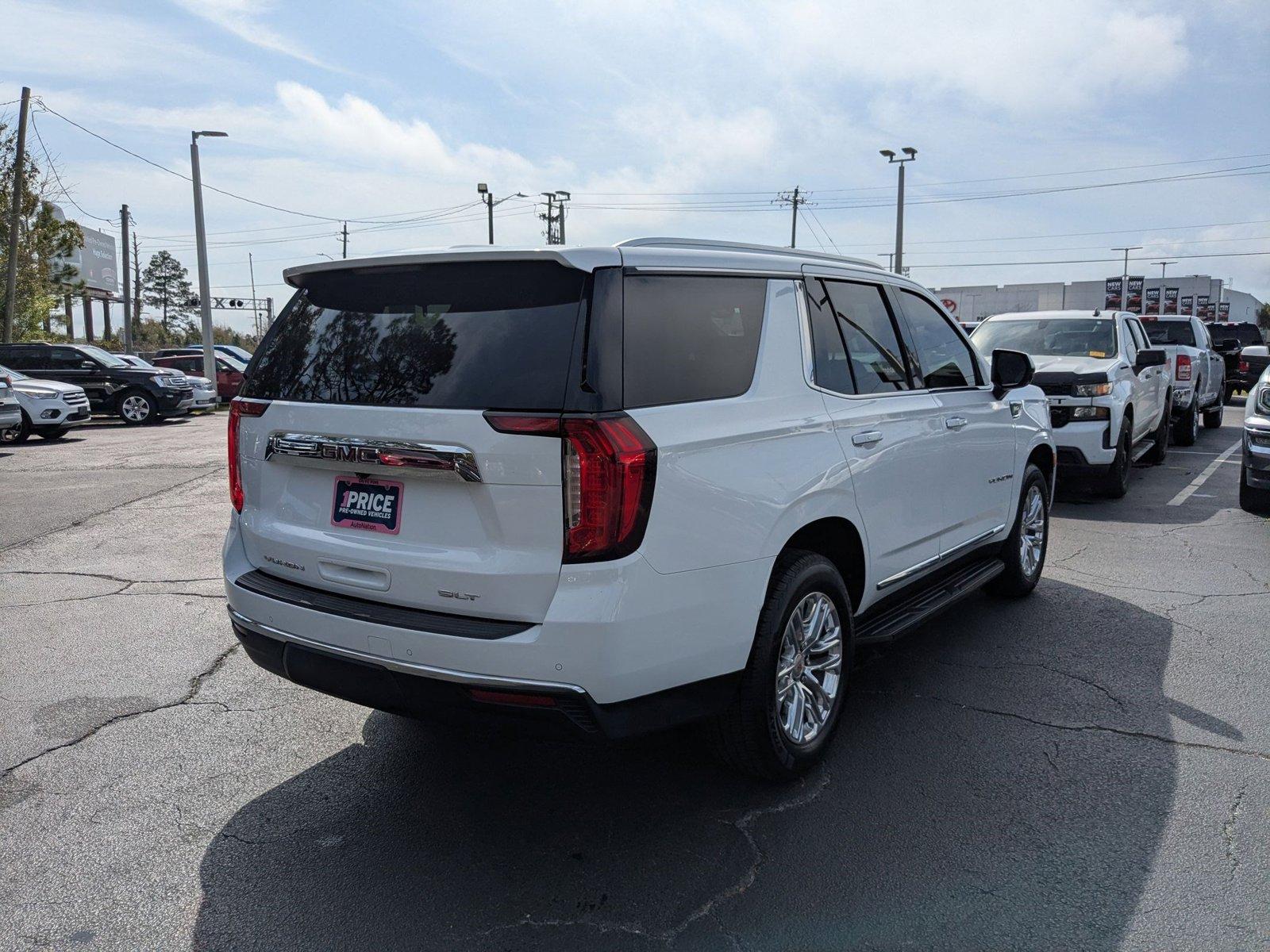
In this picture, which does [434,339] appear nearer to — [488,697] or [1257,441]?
[488,697]

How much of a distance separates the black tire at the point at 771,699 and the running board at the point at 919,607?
54cm

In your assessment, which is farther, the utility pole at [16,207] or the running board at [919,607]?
the utility pole at [16,207]

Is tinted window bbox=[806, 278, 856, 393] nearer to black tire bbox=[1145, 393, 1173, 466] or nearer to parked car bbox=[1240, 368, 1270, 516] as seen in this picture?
parked car bbox=[1240, 368, 1270, 516]

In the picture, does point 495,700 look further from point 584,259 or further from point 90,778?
point 90,778

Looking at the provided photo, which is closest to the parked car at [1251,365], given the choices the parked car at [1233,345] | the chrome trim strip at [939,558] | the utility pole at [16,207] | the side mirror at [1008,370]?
the parked car at [1233,345]

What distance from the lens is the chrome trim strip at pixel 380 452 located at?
2.98 meters

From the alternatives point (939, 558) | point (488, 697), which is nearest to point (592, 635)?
point (488, 697)

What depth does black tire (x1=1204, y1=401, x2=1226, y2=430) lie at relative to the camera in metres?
18.2

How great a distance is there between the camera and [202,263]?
1140 inches

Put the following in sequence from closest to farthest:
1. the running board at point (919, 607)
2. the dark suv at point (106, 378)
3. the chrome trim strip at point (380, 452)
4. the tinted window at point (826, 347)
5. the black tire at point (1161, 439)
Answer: the chrome trim strip at point (380, 452) → the tinted window at point (826, 347) → the running board at point (919, 607) → the black tire at point (1161, 439) → the dark suv at point (106, 378)

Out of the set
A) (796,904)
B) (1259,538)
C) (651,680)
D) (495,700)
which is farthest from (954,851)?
(1259,538)

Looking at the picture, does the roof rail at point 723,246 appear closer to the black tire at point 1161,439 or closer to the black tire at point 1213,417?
the black tire at point 1161,439

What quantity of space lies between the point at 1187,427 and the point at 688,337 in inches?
559

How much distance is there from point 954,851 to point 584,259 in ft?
7.20
